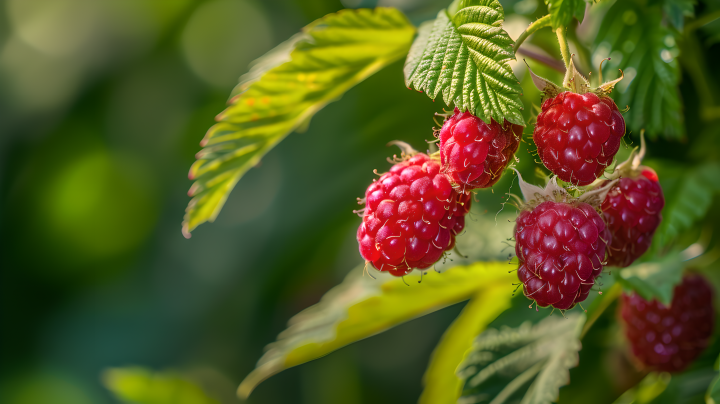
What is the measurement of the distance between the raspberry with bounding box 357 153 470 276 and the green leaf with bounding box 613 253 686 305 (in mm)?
232

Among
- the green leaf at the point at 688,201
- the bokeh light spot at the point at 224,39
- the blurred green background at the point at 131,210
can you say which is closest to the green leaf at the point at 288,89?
the green leaf at the point at 688,201

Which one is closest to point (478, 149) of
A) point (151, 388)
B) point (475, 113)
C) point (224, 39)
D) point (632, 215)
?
point (475, 113)

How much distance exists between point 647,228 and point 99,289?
205 cm

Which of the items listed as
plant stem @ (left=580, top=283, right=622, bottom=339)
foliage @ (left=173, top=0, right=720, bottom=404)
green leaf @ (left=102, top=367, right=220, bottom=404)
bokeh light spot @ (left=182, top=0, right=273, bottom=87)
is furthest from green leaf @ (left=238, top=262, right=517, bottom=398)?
bokeh light spot @ (left=182, top=0, right=273, bottom=87)

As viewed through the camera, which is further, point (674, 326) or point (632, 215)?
point (674, 326)

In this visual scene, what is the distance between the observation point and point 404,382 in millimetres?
1706

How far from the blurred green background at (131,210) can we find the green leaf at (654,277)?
1.17 meters

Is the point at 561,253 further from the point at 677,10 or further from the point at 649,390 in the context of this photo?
the point at 649,390

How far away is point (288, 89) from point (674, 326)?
0.64m

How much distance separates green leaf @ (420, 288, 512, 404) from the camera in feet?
2.52

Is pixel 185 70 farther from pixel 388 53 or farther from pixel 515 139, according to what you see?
pixel 515 139

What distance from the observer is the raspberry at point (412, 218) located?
0.49 meters

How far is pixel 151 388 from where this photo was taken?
1.26 metres

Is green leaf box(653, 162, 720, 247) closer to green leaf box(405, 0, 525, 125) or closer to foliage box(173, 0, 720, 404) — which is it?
foliage box(173, 0, 720, 404)
